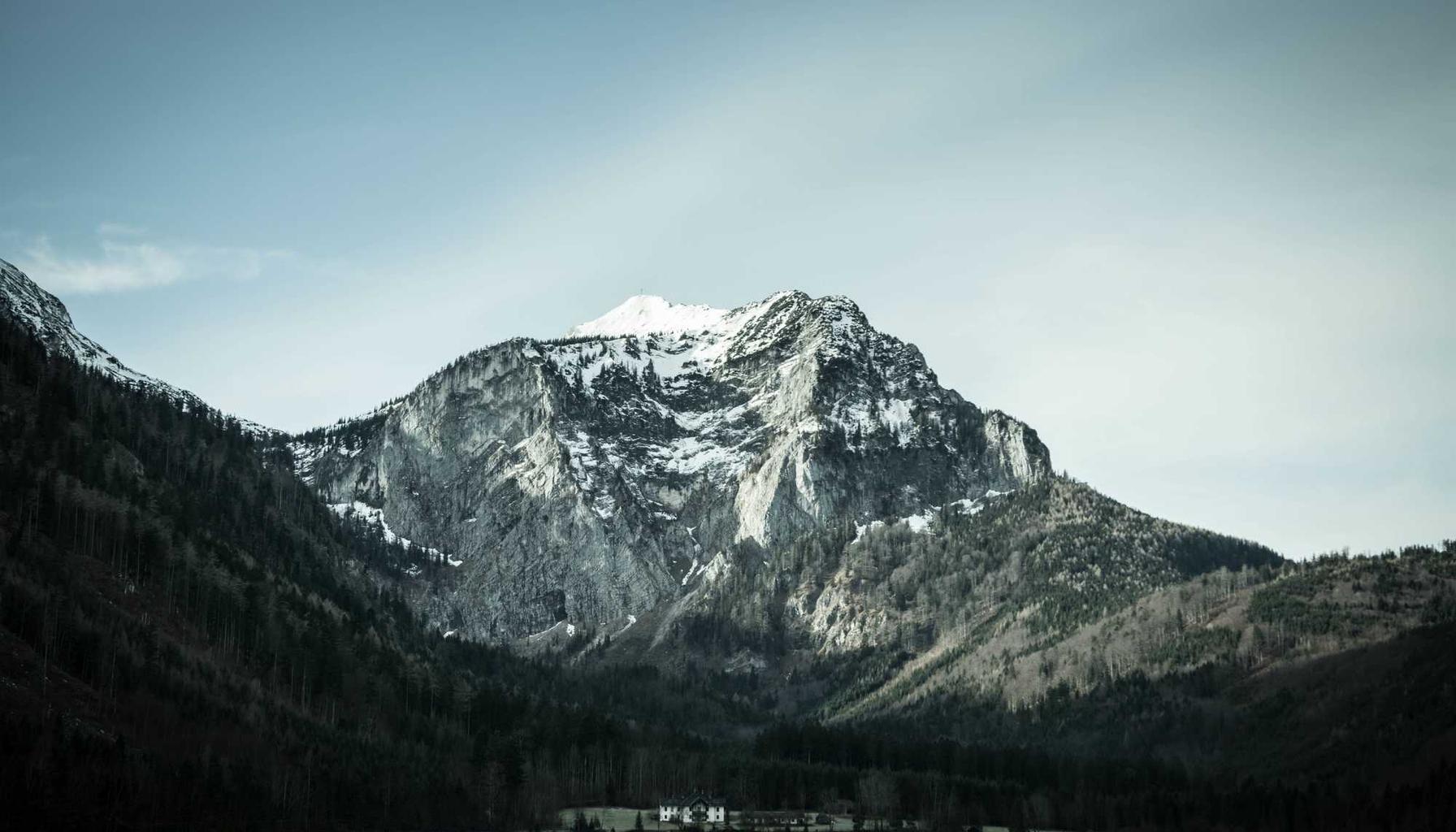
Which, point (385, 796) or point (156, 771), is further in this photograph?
point (385, 796)

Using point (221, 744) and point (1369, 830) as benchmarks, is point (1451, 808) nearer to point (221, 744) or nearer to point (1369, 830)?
point (1369, 830)

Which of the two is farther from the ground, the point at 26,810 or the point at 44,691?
the point at 44,691

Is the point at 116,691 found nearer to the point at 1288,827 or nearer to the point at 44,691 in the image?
the point at 44,691

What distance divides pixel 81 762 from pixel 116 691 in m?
29.8

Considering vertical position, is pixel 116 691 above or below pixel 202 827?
above

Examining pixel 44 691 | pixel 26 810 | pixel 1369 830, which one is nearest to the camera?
pixel 26 810

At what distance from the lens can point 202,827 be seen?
163 metres

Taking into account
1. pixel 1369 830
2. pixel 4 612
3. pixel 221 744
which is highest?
pixel 4 612

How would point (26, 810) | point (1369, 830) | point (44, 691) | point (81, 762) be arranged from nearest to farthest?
point (26, 810) → point (81, 762) → point (44, 691) → point (1369, 830)

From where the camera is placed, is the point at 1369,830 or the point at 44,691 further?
the point at 1369,830

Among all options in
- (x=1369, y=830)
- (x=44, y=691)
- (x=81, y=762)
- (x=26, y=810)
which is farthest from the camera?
(x=1369, y=830)

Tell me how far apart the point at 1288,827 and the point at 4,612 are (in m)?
175

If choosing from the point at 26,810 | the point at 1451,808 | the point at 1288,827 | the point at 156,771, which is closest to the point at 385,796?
the point at 156,771

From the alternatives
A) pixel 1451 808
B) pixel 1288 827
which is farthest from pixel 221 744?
pixel 1451 808
